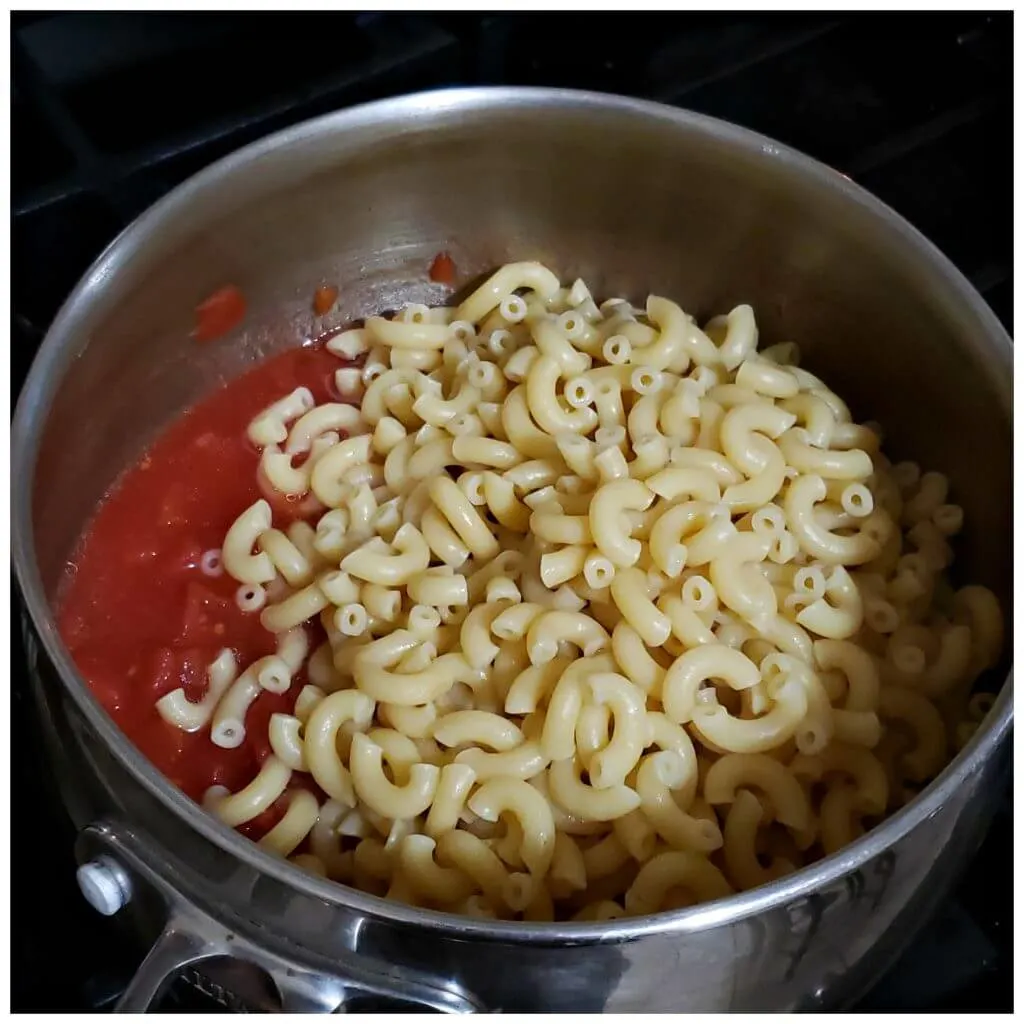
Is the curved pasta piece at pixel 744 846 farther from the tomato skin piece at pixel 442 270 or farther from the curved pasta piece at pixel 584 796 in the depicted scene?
the tomato skin piece at pixel 442 270

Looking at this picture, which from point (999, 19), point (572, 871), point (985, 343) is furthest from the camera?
point (999, 19)

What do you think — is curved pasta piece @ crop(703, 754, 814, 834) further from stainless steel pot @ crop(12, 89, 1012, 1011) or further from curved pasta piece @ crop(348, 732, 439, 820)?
curved pasta piece @ crop(348, 732, 439, 820)

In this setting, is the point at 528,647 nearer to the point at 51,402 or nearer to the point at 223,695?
the point at 223,695

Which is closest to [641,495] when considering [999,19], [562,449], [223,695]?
[562,449]

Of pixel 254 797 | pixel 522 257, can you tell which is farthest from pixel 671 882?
pixel 522 257

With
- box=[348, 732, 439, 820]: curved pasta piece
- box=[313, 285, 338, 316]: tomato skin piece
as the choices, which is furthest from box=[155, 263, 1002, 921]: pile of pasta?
box=[313, 285, 338, 316]: tomato skin piece
